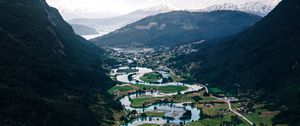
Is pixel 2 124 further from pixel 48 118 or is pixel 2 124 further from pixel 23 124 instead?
pixel 48 118

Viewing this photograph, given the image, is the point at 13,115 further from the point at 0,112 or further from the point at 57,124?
the point at 57,124

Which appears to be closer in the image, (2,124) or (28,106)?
(2,124)

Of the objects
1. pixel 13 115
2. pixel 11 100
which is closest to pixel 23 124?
pixel 13 115

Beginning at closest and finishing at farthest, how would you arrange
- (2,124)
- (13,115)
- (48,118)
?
(2,124), (13,115), (48,118)

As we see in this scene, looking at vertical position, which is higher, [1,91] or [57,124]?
[1,91]

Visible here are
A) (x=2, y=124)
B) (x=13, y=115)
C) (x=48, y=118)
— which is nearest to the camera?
(x=2, y=124)

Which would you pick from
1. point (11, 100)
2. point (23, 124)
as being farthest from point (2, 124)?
point (11, 100)

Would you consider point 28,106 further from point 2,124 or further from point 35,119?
point 2,124

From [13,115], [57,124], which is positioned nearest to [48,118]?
[57,124]

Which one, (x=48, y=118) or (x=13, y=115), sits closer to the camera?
(x=13, y=115)
